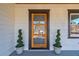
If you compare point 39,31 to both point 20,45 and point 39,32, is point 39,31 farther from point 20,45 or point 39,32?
point 20,45

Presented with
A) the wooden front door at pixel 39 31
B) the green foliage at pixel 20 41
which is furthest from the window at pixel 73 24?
the green foliage at pixel 20 41

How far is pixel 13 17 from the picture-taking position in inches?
364

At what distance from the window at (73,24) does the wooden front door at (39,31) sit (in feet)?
3.88

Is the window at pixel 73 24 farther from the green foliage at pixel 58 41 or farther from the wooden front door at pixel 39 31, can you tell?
the wooden front door at pixel 39 31

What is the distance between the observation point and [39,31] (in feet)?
32.2

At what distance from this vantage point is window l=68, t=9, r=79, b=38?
373 inches

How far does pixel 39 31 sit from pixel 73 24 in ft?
5.91

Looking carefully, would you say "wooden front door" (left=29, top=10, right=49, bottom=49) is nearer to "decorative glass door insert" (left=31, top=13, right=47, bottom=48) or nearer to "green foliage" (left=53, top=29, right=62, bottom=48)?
"decorative glass door insert" (left=31, top=13, right=47, bottom=48)

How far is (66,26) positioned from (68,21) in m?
0.27

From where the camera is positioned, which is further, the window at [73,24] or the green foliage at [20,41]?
the window at [73,24]

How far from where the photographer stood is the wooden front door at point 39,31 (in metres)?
9.66

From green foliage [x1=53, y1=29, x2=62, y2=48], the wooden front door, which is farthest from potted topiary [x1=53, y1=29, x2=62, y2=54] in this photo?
the wooden front door

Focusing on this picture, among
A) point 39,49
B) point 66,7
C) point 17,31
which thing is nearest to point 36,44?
point 39,49

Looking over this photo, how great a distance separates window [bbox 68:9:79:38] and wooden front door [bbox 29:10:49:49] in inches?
46.5
